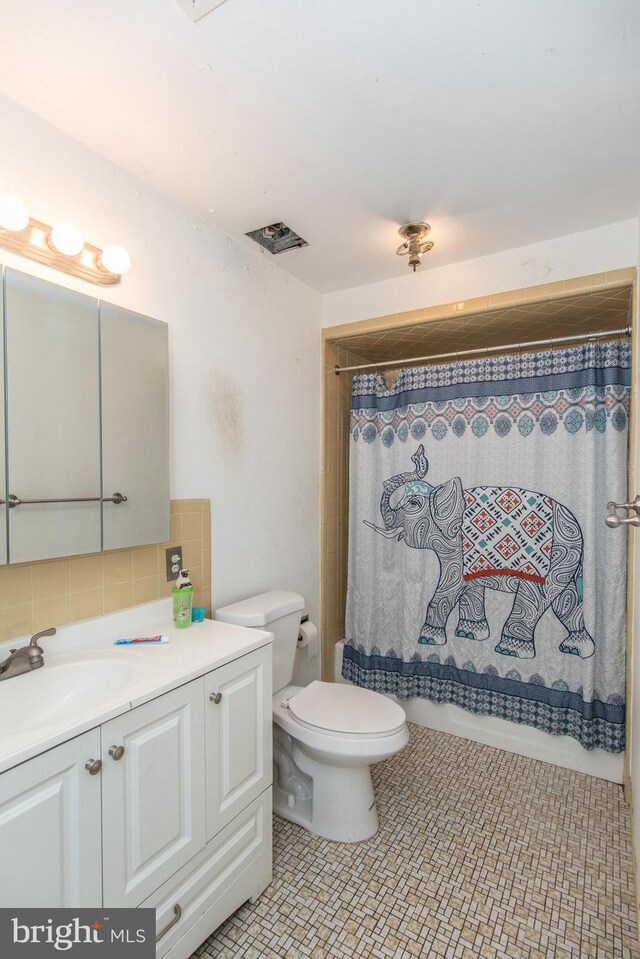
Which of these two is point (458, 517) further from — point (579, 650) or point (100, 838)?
point (100, 838)

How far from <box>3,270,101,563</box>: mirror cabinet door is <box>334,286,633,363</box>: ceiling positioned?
1.60 metres

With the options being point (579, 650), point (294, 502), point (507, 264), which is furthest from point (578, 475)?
point (294, 502)

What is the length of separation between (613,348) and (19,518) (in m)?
2.30

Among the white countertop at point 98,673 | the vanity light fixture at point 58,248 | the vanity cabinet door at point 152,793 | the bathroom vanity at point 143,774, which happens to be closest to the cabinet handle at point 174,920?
the bathroom vanity at point 143,774

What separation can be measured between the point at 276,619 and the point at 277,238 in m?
1.58

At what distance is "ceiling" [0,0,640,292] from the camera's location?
107 cm

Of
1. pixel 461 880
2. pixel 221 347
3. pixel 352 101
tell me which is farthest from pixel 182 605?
pixel 352 101

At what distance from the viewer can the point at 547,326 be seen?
2.44 metres

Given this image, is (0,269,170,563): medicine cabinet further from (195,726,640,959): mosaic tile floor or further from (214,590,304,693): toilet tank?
(195,726,640,959): mosaic tile floor

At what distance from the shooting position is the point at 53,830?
951 mm

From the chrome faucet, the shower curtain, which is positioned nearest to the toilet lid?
the shower curtain

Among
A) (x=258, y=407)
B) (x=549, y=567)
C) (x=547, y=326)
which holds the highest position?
(x=547, y=326)

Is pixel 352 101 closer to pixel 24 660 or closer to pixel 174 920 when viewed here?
pixel 24 660

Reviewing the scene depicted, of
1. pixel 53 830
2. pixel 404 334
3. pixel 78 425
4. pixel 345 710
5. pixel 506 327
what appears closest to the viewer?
pixel 53 830
